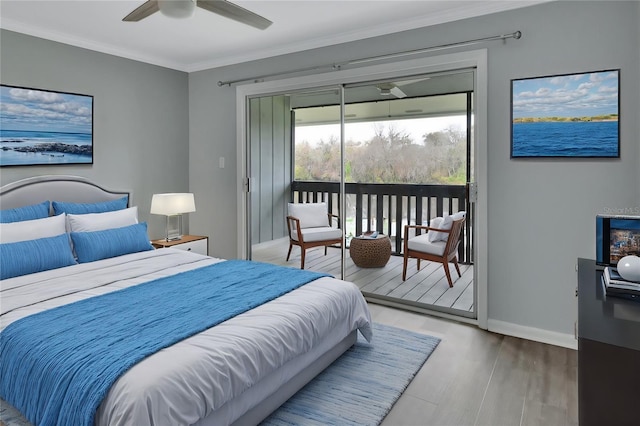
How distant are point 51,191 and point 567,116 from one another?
13.9 ft

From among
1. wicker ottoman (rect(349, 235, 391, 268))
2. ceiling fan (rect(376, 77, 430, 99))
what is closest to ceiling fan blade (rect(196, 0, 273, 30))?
ceiling fan (rect(376, 77, 430, 99))

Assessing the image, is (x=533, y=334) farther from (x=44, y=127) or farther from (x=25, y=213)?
(x=44, y=127)

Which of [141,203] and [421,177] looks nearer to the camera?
[421,177]

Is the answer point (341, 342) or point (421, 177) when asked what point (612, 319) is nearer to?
point (341, 342)

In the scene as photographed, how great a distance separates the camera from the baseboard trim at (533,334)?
3057 millimetres

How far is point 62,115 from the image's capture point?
3896 mm

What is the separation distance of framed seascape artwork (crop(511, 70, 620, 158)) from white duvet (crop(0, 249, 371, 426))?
1.74 meters

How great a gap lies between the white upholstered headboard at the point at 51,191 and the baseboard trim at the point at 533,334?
3758 millimetres

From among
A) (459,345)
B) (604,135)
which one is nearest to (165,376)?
(459,345)

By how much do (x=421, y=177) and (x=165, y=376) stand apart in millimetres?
2704

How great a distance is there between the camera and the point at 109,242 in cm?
344

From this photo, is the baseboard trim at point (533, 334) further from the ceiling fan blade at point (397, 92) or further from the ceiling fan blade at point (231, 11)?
the ceiling fan blade at point (231, 11)

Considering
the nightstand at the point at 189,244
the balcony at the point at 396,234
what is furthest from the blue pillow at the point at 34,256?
the balcony at the point at 396,234

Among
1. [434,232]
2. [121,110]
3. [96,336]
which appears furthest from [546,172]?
[121,110]
